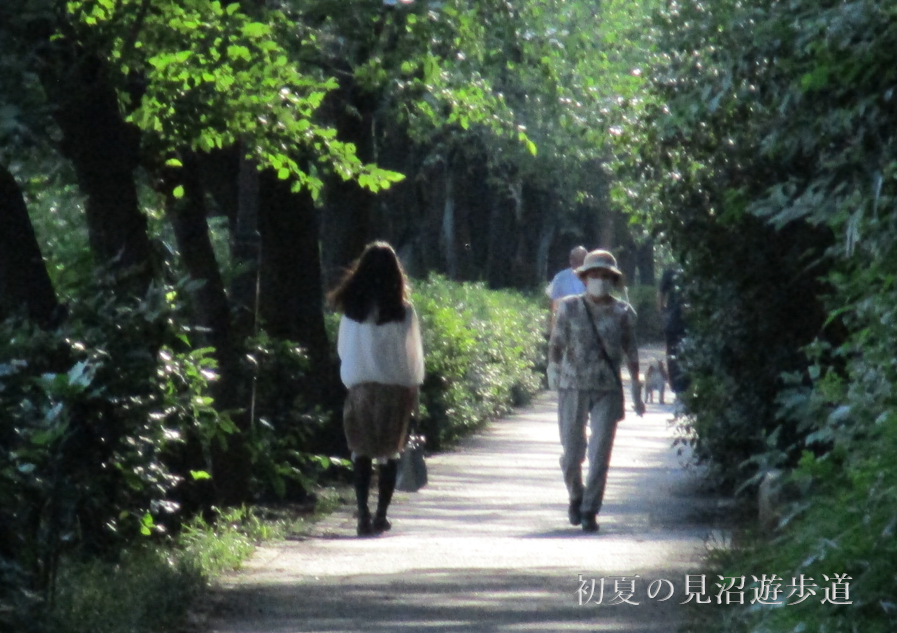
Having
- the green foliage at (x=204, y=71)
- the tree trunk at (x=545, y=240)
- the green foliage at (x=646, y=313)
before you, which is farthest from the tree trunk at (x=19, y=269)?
the green foliage at (x=646, y=313)

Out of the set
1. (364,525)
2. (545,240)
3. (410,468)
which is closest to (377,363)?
(364,525)

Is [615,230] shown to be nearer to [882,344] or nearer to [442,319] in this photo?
[442,319]

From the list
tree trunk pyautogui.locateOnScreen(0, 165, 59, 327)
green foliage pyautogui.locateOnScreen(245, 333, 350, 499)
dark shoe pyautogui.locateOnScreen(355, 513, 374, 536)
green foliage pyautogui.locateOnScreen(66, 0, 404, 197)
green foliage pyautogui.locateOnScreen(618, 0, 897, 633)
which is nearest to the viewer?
green foliage pyautogui.locateOnScreen(618, 0, 897, 633)

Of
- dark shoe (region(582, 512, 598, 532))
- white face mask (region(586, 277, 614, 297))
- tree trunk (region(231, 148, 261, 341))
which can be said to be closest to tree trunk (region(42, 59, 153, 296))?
tree trunk (region(231, 148, 261, 341))

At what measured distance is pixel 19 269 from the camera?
8.05 meters

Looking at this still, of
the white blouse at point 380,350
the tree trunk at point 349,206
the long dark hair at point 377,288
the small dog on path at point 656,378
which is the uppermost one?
the tree trunk at point 349,206

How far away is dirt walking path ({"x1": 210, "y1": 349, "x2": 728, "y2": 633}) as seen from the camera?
7.50 meters

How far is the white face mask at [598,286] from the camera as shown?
11.2m

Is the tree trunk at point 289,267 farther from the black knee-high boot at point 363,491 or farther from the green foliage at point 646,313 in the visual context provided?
the green foliage at point 646,313

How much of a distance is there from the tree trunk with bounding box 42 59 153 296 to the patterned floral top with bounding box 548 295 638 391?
3.11 metres

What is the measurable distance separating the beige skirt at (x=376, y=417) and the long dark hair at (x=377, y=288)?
498 mm

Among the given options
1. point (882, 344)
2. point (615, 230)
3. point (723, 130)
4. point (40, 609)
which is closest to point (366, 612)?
point (40, 609)

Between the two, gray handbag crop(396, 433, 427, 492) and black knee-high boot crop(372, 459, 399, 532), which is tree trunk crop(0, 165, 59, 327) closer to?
black knee-high boot crop(372, 459, 399, 532)

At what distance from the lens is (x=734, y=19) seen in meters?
8.20
